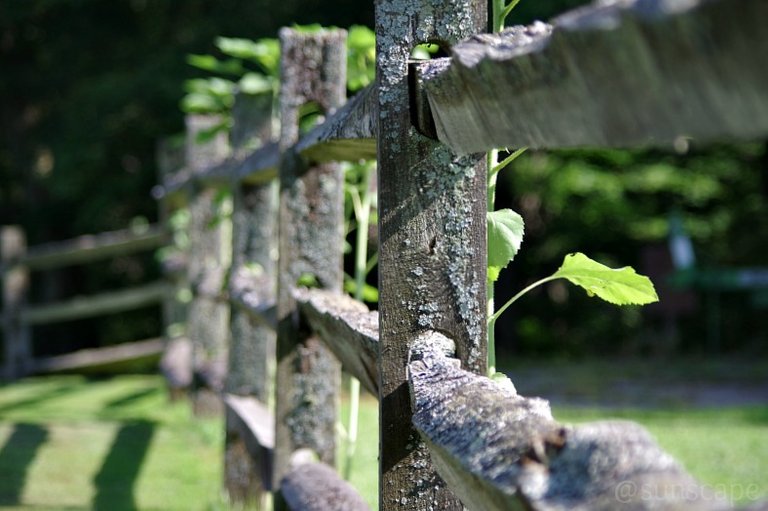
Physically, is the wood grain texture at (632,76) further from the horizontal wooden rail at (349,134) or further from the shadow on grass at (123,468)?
the shadow on grass at (123,468)

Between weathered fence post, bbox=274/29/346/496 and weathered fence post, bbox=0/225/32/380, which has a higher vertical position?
weathered fence post, bbox=274/29/346/496

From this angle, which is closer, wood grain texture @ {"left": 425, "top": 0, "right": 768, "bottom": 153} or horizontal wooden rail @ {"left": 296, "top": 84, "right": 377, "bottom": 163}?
wood grain texture @ {"left": 425, "top": 0, "right": 768, "bottom": 153}

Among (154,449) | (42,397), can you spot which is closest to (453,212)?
(154,449)

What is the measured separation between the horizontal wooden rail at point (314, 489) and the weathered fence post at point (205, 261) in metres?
3.35

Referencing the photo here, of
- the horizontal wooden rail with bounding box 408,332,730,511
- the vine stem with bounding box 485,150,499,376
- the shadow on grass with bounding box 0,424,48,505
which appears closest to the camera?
the horizontal wooden rail with bounding box 408,332,730,511

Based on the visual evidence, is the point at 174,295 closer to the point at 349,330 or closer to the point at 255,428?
the point at 255,428

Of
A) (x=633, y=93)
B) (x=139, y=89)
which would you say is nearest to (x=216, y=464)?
(x=633, y=93)

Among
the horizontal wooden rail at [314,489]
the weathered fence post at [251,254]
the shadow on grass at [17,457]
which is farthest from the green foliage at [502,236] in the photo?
the shadow on grass at [17,457]

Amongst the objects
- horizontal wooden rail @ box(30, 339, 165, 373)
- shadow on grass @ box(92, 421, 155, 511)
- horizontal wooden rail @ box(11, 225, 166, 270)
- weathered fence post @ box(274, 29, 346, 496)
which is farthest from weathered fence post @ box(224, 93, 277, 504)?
horizontal wooden rail @ box(30, 339, 165, 373)

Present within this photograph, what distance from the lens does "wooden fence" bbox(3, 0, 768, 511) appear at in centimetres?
72

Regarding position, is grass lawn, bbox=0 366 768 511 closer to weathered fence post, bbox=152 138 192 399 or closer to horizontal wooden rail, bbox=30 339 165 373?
weathered fence post, bbox=152 138 192 399

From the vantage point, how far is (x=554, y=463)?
0.91 m

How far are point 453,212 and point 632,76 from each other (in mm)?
781

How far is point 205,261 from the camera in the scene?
21.6 ft
